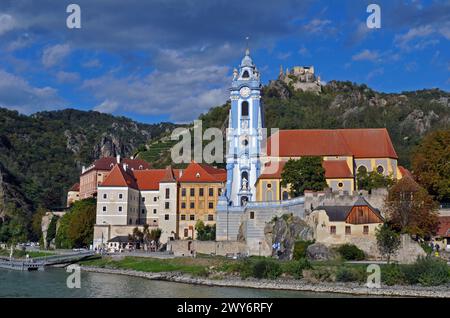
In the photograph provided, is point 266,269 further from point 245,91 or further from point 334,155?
point 245,91

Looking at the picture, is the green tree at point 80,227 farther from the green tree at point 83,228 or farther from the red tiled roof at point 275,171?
the red tiled roof at point 275,171

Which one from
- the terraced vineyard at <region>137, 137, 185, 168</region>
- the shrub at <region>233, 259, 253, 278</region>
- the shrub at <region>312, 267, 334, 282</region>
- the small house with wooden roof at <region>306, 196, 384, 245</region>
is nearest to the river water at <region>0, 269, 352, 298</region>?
the shrub at <region>312, 267, 334, 282</region>

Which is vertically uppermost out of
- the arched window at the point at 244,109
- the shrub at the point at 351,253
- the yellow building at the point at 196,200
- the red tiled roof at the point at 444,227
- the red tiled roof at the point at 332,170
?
the arched window at the point at 244,109

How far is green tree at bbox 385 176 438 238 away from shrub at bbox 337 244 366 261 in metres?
3.93

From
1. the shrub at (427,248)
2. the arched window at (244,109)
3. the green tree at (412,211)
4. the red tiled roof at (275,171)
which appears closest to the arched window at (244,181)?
the red tiled roof at (275,171)

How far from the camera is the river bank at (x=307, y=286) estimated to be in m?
41.5

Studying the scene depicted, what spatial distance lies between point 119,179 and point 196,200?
10375mm

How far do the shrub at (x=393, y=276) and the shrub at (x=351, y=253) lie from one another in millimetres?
5746

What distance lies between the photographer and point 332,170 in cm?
6725

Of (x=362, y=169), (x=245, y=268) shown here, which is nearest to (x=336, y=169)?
(x=362, y=169)

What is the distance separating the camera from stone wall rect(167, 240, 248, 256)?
210 ft

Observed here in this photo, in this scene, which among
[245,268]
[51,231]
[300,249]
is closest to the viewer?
[245,268]
